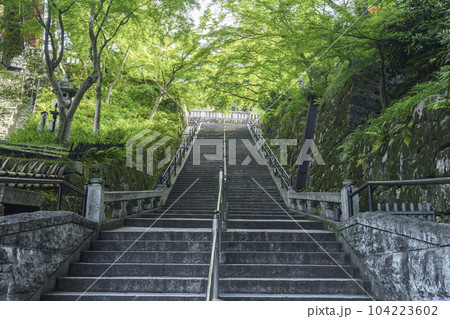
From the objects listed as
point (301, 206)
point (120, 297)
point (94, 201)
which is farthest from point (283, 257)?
point (301, 206)

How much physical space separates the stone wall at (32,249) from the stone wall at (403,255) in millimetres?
4852

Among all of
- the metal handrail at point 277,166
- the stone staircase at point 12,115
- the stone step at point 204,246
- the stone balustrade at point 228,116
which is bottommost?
the stone step at point 204,246

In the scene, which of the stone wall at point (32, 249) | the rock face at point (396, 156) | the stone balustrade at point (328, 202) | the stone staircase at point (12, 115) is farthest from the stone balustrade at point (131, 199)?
the stone staircase at point (12, 115)

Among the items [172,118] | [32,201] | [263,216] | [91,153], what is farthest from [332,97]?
[172,118]

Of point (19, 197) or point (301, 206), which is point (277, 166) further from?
point (19, 197)

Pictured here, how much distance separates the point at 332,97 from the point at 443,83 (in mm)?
6546

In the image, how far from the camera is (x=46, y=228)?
15.8ft

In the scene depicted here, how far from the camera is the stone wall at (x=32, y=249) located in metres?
3.93

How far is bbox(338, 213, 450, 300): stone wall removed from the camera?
3472mm

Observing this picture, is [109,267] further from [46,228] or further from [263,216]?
[263,216]

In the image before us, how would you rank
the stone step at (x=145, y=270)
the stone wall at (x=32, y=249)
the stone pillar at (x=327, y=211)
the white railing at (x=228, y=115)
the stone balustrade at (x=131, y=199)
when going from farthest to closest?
the white railing at (x=228, y=115), the stone balustrade at (x=131, y=199), the stone pillar at (x=327, y=211), the stone step at (x=145, y=270), the stone wall at (x=32, y=249)

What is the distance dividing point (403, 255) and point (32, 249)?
16.1 ft

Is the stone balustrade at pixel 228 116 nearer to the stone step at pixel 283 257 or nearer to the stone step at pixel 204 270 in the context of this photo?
the stone step at pixel 283 257

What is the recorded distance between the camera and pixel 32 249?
4.46 meters
